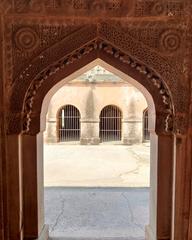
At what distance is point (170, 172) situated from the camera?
7.76 feet

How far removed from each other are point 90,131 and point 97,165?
517 centimetres

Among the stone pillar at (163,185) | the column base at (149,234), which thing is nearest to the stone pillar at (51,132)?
the column base at (149,234)

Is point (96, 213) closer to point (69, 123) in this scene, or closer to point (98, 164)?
point (98, 164)

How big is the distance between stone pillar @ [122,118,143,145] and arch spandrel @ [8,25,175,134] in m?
12.0

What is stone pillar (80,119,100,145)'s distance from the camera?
1402 cm

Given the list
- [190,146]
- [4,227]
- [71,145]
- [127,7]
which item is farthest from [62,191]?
[71,145]

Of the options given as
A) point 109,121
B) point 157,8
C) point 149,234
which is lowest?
point 149,234

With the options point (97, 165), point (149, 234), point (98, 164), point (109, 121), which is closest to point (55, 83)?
point (149, 234)

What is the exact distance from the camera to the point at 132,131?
14273 millimetres

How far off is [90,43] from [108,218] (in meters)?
2.19

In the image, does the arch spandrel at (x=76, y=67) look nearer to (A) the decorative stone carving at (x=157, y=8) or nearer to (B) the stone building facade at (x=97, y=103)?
(A) the decorative stone carving at (x=157, y=8)

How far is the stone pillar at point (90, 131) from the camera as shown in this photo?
14.0m

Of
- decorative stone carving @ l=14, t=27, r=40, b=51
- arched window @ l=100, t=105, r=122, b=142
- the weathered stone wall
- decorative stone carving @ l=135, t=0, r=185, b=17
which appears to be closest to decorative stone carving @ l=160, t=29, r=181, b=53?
decorative stone carving @ l=135, t=0, r=185, b=17

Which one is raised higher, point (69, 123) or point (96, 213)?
point (69, 123)
